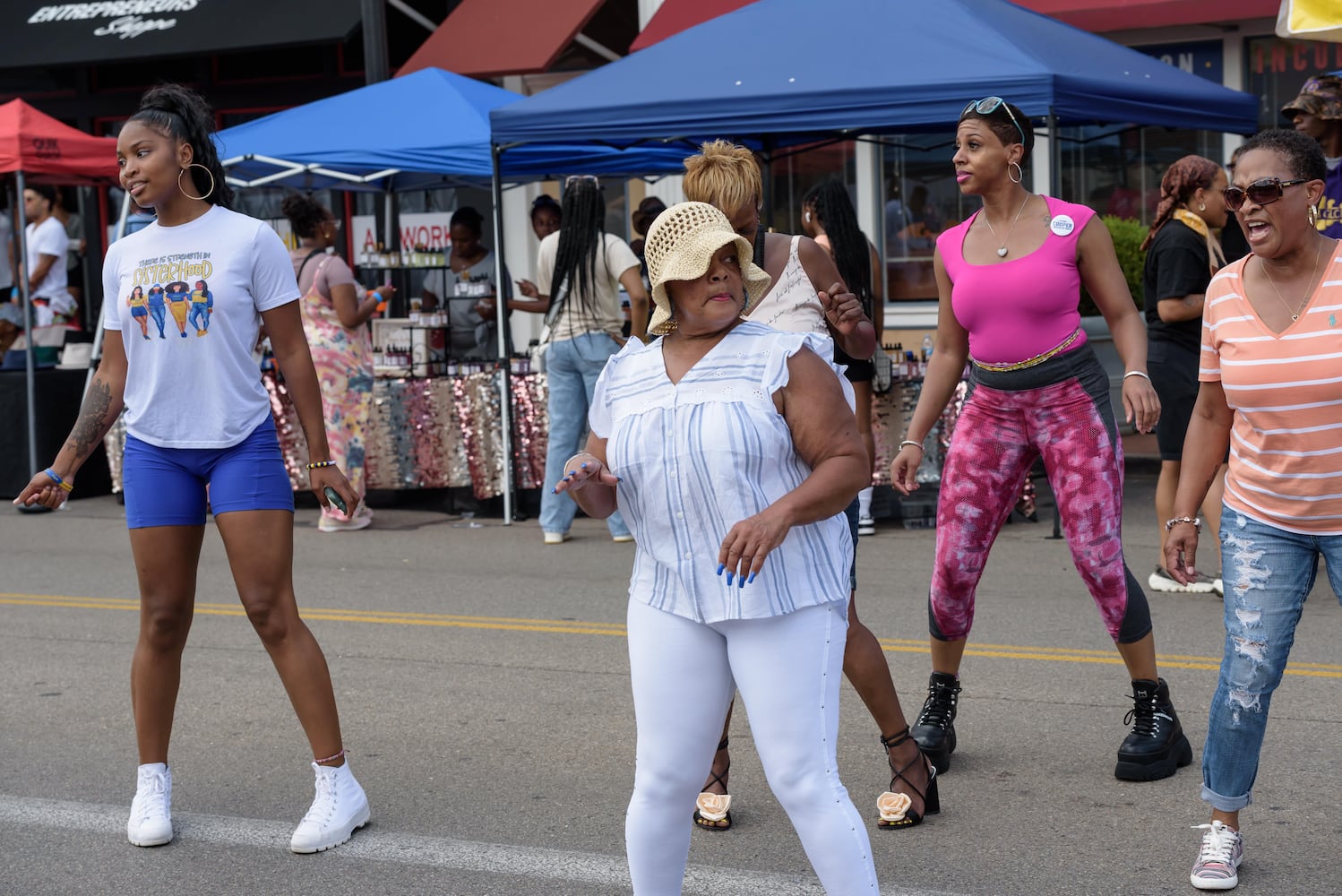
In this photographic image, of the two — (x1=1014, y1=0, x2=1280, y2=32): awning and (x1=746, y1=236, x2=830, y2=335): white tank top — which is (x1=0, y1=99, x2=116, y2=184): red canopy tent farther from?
(x1=746, y1=236, x2=830, y2=335): white tank top

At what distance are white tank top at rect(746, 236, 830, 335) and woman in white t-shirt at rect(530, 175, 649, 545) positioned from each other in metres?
4.69

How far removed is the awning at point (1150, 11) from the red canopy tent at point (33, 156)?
7.40 m

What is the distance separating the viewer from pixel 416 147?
1159 centimetres

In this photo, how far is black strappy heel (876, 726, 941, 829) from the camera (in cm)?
455

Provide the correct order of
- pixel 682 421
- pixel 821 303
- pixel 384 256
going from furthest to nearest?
1. pixel 384 256
2. pixel 821 303
3. pixel 682 421

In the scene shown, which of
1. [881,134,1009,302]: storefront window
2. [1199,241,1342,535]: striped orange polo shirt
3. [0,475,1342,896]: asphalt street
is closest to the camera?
[1199,241,1342,535]: striped orange polo shirt

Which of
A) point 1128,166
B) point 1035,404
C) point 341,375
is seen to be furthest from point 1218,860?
point 1128,166

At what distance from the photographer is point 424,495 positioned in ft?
39.2

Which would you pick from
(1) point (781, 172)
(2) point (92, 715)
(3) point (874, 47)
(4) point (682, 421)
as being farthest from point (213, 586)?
(1) point (781, 172)

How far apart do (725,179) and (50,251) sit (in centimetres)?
1098

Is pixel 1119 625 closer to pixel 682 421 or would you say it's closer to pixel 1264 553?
pixel 1264 553

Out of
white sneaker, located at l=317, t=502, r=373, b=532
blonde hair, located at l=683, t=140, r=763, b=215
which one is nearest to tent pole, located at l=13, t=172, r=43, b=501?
white sneaker, located at l=317, t=502, r=373, b=532

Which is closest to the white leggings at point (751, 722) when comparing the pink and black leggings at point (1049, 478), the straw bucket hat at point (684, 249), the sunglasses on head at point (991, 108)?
the straw bucket hat at point (684, 249)

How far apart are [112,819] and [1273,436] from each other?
3.44 meters
